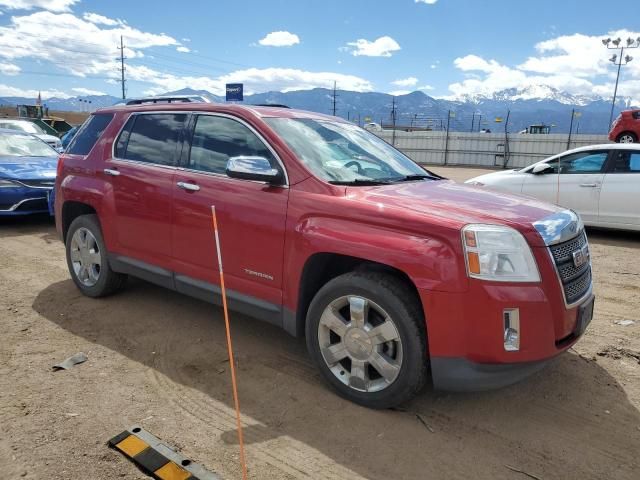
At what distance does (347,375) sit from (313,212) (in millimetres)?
1030

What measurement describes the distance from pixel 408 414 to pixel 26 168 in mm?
7989

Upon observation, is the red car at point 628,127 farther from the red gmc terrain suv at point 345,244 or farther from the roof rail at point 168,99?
the roof rail at point 168,99

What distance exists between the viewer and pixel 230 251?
11.8ft

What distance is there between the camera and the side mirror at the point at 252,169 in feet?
10.6

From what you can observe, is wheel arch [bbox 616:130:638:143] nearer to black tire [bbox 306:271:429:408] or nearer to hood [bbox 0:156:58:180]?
hood [bbox 0:156:58:180]

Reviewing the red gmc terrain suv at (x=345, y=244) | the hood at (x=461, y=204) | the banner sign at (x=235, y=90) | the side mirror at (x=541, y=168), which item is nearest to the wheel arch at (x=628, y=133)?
the side mirror at (x=541, y=168)

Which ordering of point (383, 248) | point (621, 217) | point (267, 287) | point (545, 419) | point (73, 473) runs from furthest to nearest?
1. point (621, 217)
2. point (267, 287)
3. point (545, 419)
4. point (383, 248)
5. point (73, 473)

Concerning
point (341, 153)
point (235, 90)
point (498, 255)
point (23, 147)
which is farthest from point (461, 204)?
point (235, 90)

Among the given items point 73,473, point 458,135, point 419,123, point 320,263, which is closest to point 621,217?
point 320,263

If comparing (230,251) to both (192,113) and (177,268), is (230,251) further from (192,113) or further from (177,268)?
(192,113)

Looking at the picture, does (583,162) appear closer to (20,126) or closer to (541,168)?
(541,168)

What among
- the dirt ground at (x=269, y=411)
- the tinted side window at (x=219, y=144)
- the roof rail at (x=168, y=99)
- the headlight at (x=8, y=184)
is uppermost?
the roof rail at (x=168, y=99)

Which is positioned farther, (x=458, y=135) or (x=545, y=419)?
(x=458, y=135)

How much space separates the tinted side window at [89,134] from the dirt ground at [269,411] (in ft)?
5.13
